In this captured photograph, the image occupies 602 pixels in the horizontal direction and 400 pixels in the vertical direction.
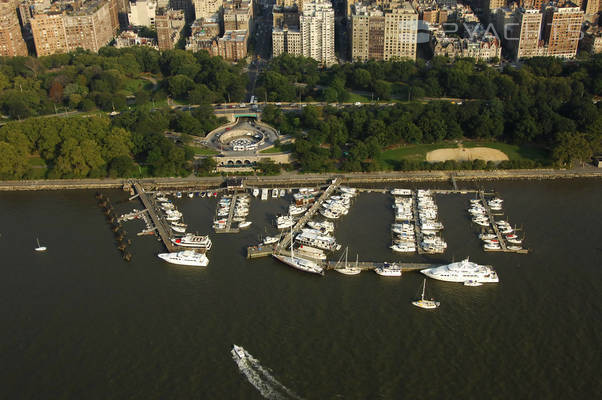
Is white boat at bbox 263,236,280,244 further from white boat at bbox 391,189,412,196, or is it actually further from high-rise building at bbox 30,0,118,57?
high-rise building at bbox 30,0,118,57

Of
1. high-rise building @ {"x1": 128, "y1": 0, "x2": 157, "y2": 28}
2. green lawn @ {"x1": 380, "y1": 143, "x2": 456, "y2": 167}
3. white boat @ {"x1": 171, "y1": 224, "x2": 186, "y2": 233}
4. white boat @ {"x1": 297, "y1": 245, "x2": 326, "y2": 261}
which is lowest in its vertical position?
white boat @ {"x1": 297, "y1": 245, "x2": 326, "y2": 261}

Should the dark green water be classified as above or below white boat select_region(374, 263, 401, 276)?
below

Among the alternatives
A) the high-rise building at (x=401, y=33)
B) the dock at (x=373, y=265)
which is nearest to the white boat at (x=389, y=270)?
the dock at (x=373, y=265)

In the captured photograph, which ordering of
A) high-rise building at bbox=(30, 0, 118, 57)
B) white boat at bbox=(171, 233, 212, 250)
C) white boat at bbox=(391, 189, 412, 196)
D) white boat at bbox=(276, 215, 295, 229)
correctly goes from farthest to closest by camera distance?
high-rise building at bbox=(30, 0, 118, 57), white boat at bbox=(391, 189, 412, 196), white boat at bbox=(276, 215, 295, 229), white boat at bbox=(171, 233, 212, 250)

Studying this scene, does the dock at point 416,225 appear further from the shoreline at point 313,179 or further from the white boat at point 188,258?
the white boat at point 188,258

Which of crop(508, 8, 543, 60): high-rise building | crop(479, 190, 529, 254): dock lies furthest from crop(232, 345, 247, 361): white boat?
crop(508, 8, 543, 60): high-rise building

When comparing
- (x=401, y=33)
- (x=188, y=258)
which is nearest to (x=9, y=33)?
(x=401, y=33)

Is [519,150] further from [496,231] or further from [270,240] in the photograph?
[270,240]

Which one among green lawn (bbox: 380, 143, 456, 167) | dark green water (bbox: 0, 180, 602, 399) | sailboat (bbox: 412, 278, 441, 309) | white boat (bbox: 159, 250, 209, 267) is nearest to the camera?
dark green water (bbox: 0, 180, 602, 399)

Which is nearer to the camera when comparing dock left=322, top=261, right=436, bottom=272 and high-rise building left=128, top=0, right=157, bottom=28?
dock left=322, top=261, right=436, bottom=272
